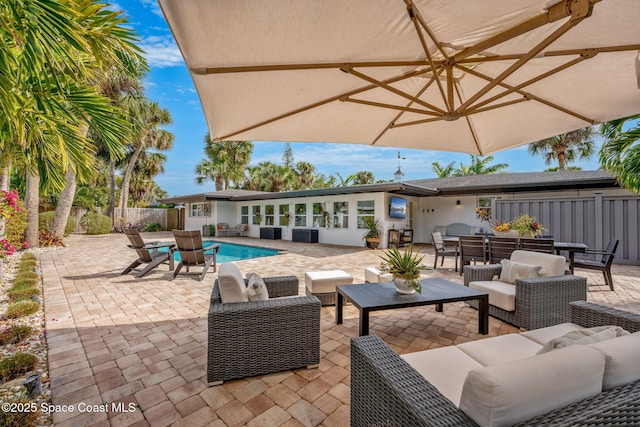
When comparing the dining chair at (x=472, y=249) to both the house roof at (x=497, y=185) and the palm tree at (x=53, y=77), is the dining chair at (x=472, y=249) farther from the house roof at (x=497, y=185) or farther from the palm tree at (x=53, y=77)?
the palm tree at (x=53, y=77)

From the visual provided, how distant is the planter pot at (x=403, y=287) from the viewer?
287 centimetres

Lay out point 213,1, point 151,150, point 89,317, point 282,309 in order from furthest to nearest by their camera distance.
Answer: point 151,150 < point 89,317 < point 282,309 < point 213,1

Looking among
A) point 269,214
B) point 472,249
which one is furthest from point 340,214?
point 472,249

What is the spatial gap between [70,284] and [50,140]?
4134mm

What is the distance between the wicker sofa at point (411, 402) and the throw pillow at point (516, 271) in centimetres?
269

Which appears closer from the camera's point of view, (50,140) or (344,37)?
(344,37)

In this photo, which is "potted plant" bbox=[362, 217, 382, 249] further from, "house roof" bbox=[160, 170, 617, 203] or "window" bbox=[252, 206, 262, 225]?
"window" bbox=[252, 206, 262, 225]

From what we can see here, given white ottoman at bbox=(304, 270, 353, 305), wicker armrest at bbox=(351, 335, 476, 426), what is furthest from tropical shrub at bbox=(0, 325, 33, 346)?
wicker armrest at bbox=(351, 335, 476, 426)

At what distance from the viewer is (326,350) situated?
2740 mm

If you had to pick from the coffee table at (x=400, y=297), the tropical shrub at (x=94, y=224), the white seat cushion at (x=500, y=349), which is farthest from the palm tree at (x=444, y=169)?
the tropical shrub at (x=94, y=224)

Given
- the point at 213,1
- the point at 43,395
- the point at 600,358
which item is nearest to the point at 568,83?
the point at 600,358

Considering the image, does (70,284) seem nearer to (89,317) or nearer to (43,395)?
(89,317)

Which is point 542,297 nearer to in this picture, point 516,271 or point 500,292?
point 500,292

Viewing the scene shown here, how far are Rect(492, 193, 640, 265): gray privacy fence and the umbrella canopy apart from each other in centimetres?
630
